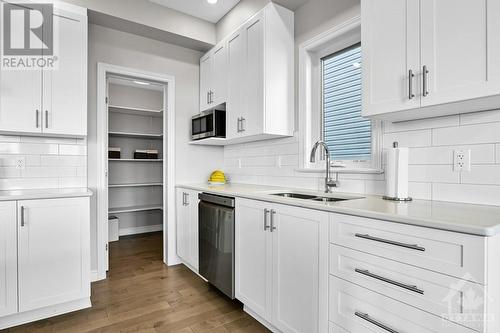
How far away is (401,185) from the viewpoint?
1.63 metres

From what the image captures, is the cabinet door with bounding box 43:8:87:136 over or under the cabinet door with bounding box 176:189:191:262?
over

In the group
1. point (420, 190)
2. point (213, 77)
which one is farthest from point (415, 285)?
point (213, 77)

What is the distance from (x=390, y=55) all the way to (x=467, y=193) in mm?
857

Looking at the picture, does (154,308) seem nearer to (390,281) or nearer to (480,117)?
(390,281)

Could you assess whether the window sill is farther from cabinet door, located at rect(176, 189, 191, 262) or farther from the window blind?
cabinet door, located at rect(176, 189, 191, 262)

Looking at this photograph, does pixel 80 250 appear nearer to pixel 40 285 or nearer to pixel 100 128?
pixel 40 285

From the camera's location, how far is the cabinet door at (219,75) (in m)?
2.96

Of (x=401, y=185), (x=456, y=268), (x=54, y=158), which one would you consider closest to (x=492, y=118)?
(x=401, y=185)

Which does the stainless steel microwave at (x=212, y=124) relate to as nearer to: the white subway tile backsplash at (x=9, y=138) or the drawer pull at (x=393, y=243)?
the white subway tile backsplash at (x=9, y=138)

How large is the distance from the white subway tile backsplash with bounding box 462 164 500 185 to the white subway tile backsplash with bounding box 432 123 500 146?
135 millimetres

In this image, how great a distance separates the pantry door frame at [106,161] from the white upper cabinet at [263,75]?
87 cm

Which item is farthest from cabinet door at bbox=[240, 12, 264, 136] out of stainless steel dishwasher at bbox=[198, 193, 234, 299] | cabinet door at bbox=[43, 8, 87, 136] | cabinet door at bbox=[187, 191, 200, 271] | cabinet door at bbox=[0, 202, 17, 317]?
cabinet door at bbox=[0, 202, 17, 317]

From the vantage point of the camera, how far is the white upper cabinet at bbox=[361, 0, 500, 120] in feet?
3.87

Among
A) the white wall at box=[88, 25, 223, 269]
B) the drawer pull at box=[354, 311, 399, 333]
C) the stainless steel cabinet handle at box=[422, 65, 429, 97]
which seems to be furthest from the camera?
the white wall at box=[88, 25, 223, 269]
